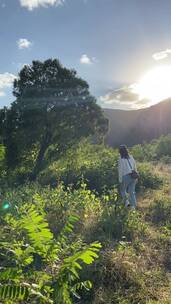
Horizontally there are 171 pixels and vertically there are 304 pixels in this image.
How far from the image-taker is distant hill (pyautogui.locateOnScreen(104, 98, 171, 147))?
94.2 metres

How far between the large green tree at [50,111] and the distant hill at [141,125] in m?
61.7

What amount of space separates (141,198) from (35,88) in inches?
680

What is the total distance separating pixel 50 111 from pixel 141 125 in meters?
73.9

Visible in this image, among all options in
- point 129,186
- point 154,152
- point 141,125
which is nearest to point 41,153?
point 154,152

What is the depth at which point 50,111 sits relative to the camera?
27625mm

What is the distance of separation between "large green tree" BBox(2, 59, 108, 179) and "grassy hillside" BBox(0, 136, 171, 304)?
50.8 feet

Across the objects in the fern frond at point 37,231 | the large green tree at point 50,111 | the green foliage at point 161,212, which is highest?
the large green tree at point 50,111

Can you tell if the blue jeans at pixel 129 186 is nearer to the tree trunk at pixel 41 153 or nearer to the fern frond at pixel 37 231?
the fern frond at pixel 37 231

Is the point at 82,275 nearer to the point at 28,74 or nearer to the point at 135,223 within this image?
the point at 135,223

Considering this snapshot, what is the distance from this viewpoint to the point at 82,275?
614cm

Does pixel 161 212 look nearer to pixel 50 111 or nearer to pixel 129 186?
pixel 129 186

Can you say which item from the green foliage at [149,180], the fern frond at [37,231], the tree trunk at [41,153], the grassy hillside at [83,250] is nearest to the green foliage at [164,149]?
the tree trunk at [41,153]

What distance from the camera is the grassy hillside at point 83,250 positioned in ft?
12.7

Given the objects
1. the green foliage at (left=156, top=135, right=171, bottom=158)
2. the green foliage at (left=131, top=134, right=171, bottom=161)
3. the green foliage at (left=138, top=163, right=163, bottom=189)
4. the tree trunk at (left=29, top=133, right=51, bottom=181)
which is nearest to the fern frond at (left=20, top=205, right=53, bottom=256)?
the green foliage at (left=138, top=163, right=163, bottom=189)
